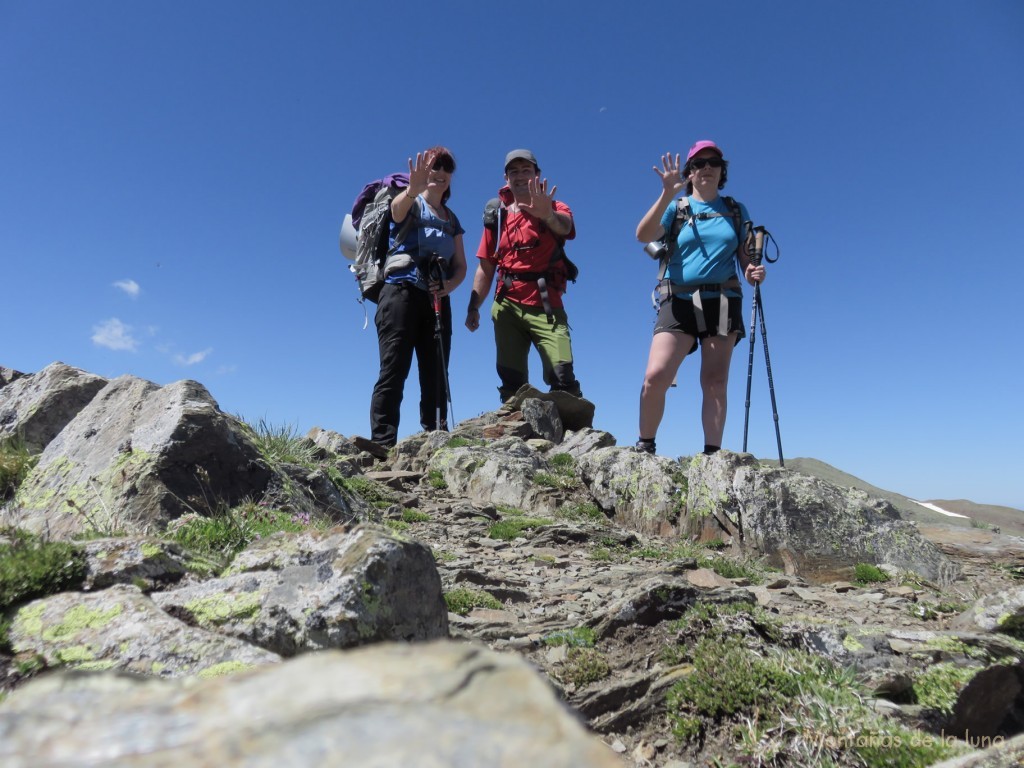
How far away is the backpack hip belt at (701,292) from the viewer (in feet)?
28.8

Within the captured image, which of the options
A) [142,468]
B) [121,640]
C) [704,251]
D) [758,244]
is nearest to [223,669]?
[121,640]

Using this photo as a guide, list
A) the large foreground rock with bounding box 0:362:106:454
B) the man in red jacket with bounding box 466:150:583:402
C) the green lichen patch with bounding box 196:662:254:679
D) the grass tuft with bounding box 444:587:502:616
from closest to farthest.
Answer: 1. the green lichen patch with bounding box 196:662:254:679
2. the grass tuft with bounding box 444:587:502:616
3. the large foreground rock with bounding box 0:362:106:454
4. the man in red jacket with bounding box 466:150:583:402

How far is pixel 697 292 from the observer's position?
8930 millimetres

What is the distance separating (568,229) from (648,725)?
378 inches

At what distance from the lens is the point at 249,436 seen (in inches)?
226

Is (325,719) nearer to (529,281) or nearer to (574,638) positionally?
(574,638)

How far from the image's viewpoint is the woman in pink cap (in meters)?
8.90

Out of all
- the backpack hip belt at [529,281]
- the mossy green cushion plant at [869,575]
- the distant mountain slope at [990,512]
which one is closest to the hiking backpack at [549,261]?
the backpack hip belt at [529,281]

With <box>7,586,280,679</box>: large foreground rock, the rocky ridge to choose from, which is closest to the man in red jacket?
the rocky ridge

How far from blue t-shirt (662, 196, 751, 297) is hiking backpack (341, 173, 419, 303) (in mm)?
4166

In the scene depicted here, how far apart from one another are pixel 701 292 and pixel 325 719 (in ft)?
28.5

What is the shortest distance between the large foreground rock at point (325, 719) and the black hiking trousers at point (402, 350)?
9.19 metres

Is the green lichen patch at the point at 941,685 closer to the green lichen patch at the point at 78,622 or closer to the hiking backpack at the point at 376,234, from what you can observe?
the green lichen patch at the point at 78,622

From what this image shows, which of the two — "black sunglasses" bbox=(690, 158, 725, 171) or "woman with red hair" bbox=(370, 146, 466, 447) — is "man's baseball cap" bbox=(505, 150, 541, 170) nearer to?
"woman with red hair" bbox=(370, 146, 466, 447)
